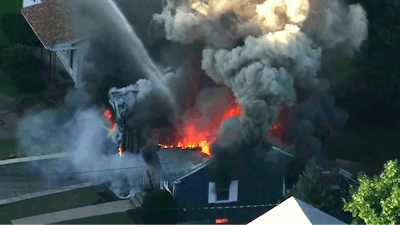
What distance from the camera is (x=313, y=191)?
33.7 meters

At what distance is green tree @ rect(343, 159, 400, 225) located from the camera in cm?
2333

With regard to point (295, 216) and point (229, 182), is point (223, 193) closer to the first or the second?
point (229, 182)

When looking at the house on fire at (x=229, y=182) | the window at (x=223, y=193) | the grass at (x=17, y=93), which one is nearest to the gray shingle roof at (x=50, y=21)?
the grass at (x=17, y=93)

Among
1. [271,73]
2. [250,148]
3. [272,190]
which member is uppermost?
[271,73]

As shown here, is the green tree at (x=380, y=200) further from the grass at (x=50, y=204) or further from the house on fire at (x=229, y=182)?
the grass at (x=50, y=204)

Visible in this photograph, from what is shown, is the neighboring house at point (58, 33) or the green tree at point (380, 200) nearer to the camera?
the green tree at point (380, 200)

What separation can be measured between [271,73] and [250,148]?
13.2ft

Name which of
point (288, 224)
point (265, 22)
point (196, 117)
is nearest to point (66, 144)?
point (196, 117)

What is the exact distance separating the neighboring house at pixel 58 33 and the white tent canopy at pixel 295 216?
22.2 meters

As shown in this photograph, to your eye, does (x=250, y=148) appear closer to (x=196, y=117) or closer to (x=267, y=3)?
(x=196, y=117)

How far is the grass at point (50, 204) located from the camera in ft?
114

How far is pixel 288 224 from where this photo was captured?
2562 cm

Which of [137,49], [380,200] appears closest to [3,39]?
[137,49]

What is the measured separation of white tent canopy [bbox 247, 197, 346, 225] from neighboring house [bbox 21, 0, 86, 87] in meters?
22.2
